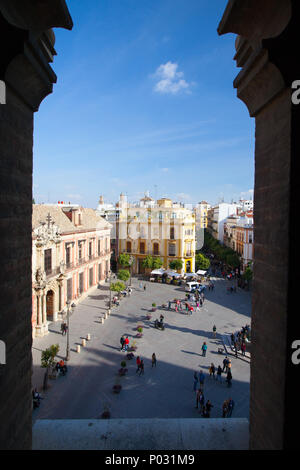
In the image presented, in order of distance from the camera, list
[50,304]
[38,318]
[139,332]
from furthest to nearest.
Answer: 1. [50,304]
2. [139,332]
3. [38,318]

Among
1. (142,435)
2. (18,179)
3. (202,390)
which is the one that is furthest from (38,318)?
(18,179)

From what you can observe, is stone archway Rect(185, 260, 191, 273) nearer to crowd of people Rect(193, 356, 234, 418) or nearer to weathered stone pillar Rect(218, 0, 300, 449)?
crowd of people Rect(193, 356, 234, 418)

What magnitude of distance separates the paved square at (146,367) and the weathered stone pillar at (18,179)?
8.04 m

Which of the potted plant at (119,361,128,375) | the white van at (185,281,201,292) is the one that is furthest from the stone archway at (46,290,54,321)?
the white van at (185,281,201,292)

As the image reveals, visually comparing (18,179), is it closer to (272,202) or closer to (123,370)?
(272,202)

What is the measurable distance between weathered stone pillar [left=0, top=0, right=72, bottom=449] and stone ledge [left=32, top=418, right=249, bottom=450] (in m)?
0.47

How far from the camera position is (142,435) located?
3.92 m

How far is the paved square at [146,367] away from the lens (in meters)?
10.7

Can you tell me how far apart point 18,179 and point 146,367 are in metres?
12.7

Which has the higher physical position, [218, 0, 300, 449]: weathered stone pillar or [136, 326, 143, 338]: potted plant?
[218, 0, 300, 449]: weathered stone pillar

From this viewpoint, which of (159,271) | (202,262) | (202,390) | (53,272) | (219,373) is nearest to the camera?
(202,390)

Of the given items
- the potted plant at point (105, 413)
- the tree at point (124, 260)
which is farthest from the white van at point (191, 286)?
the potted plant at point (105, 413)

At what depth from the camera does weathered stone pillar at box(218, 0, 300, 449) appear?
2979mm

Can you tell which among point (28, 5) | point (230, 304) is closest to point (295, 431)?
point (28, 5)
